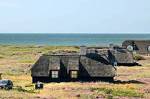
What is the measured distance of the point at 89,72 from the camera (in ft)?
187

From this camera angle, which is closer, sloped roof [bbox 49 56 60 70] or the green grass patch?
the green grass patch

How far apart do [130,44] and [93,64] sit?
221 feet

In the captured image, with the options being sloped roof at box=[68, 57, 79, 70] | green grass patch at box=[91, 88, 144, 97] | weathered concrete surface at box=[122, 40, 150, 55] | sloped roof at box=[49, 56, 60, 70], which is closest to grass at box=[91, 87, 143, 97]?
green grass patch at box=[91, 88, 144, 97]

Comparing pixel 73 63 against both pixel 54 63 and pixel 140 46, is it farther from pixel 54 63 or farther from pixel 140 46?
pixel 140 46

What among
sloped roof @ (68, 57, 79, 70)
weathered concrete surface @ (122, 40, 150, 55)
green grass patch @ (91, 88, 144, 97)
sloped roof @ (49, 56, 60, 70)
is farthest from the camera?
weathered concrete surface @ (122, 40, 150, 55)

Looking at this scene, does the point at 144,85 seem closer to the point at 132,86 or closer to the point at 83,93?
the point at 132,86

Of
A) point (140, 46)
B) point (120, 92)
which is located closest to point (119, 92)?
point (120, 92)

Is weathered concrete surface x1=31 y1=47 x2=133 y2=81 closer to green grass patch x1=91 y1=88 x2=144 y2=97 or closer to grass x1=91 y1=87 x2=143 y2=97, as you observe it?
grass x1=91 y1=87 x2=143 y2=97

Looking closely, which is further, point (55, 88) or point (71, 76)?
point (71, 76)

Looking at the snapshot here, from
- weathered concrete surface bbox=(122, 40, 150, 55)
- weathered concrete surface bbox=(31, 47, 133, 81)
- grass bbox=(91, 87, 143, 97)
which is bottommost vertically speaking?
weathered concrete surface bbox=(122, 40, 150, 55)

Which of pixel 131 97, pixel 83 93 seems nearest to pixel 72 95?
pixel 83 93

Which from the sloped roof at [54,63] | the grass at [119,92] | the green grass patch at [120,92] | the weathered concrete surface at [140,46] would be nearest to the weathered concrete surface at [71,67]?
the sloped roof at [54,63]

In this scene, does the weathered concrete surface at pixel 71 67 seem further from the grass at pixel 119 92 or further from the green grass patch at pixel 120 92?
the green grass patch at pixel 120 92

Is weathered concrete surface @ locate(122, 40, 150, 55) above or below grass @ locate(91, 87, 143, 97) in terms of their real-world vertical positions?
below
